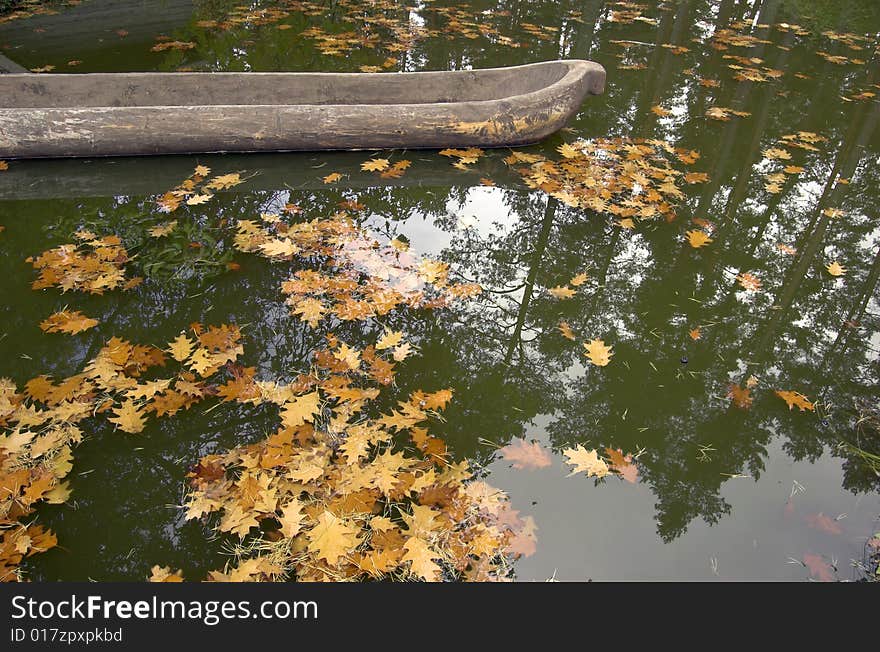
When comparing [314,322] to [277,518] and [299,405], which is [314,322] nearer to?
[299,405]

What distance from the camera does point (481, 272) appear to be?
3.83 m

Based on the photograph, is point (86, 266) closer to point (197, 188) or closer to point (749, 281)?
point (197, 188)

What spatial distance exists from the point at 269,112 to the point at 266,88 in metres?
1.08

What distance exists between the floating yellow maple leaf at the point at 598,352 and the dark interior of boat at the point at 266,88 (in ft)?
11.3

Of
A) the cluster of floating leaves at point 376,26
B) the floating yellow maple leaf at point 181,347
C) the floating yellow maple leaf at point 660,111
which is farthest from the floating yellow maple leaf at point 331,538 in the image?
the cluster of floating leaves at point 376,26

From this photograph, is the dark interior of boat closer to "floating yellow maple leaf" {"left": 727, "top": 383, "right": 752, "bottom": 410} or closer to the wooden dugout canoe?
the wooden dugout canoe

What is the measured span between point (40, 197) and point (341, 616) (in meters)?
4.13

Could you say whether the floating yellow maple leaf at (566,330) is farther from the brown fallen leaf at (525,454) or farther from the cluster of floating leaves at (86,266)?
the cluster of floating leaves at (86,266)

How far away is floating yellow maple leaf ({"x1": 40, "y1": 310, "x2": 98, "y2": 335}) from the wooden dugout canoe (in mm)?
2063

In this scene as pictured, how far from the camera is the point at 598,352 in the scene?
10.6 ft

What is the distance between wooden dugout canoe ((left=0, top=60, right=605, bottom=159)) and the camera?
4.46m

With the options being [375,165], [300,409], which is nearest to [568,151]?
[375,165]

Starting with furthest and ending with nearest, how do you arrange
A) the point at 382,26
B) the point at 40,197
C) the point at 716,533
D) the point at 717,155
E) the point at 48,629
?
the point at 382,26, the point at 717,155, the point at 40,197, the point at 716,533, the point at 48,629

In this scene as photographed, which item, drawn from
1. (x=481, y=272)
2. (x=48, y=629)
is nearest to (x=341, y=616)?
(x=48, y=629)
